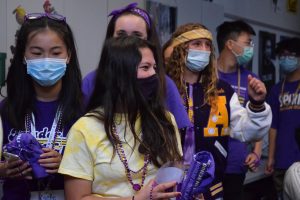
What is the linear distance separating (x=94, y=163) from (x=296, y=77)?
10.3 feet

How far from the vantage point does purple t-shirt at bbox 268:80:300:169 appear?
4102mm

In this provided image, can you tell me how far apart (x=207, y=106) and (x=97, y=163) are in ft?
3.24

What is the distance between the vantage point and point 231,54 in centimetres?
378

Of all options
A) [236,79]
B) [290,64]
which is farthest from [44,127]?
[290,64]

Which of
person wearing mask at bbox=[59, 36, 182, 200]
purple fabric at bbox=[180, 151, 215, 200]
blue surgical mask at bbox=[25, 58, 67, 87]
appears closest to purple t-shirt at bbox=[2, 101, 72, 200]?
blue surgical mask at bbox=[25, 58, 67, 87]

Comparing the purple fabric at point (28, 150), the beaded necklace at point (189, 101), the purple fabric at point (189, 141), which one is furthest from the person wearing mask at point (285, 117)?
the purple fabric at point (28, 150)

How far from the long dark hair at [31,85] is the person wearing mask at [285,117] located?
2614mm

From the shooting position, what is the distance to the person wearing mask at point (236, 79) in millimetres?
3135

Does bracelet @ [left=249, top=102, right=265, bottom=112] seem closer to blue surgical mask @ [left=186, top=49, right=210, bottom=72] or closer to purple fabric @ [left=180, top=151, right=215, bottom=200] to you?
blue surgical mask @ [left=186, top=49, right=210, bottom=72]

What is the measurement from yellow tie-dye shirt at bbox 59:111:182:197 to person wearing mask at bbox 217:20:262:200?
5.12 feet

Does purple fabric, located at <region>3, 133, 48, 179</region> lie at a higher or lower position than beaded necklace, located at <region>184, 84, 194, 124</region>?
lower

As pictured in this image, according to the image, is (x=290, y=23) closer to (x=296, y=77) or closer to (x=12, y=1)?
(x=296, y=77)

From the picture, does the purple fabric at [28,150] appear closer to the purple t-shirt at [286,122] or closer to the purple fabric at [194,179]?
the purple fabric at [194,179]

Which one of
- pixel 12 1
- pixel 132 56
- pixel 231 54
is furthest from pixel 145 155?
pixel 231 54
